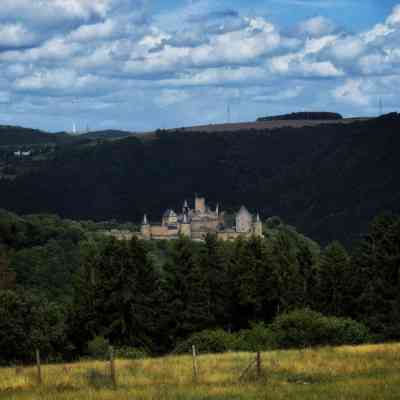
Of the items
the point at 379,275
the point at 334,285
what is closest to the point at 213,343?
the point at 379,275

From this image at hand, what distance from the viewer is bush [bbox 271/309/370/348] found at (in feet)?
93.4

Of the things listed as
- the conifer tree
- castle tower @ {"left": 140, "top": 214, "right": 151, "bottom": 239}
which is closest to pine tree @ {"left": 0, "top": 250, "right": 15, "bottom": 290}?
the conifer tree

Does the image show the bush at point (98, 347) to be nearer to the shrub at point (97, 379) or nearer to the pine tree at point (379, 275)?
the pine tree at point (379, 275)

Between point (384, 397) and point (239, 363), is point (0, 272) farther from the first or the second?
point (384, 397)

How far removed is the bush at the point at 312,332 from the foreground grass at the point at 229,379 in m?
7.62

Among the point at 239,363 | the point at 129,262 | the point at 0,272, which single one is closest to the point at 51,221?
the point at 0,272

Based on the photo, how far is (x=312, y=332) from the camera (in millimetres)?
28672

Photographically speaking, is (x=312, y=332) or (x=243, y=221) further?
(x=243, y=221)

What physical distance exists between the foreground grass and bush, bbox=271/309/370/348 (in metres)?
7.62

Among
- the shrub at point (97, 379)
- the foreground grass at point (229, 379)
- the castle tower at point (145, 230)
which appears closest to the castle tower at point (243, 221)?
the castle tower at point (145, 230)

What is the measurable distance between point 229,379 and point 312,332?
1254cm

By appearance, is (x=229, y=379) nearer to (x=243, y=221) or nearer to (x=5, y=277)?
(x=5, y=277)

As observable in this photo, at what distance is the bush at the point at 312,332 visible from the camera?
93.4ft

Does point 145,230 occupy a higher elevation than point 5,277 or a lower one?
lower
